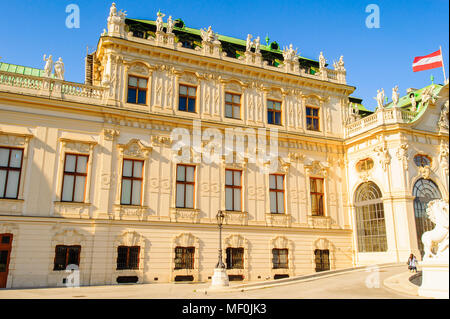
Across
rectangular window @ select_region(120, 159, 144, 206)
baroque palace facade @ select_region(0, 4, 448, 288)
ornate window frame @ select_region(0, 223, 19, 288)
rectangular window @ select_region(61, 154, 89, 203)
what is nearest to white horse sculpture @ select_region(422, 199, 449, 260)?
baroque palace facade @ select_region(0, 4, 448, 288)

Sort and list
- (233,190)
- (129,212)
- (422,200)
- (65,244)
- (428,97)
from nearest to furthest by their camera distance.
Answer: (65,244), (129,212), (233,190), (422,200), (428,97)

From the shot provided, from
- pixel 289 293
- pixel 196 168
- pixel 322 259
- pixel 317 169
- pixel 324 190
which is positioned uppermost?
pixel 317 169

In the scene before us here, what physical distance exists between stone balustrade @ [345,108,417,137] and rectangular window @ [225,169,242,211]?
9.87m

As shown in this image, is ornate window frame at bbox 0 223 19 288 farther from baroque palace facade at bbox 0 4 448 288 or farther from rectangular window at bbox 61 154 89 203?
rectangular window at bbox 61 154 89 203

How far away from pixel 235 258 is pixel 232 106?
33.0ft

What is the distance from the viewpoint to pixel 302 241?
27250 mm

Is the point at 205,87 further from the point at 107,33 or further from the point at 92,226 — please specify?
the point at 92,226

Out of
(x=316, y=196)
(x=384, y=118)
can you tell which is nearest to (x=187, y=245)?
(x=316, y=196)

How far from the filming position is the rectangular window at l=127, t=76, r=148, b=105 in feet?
82.5

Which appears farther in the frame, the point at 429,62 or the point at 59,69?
the point at 59,69

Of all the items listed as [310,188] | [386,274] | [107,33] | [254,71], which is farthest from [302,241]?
[107,33]

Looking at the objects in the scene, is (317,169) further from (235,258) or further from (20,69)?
(20,69)

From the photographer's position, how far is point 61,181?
22.2m

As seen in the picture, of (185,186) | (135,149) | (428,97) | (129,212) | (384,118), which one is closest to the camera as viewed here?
→ (129,212)
